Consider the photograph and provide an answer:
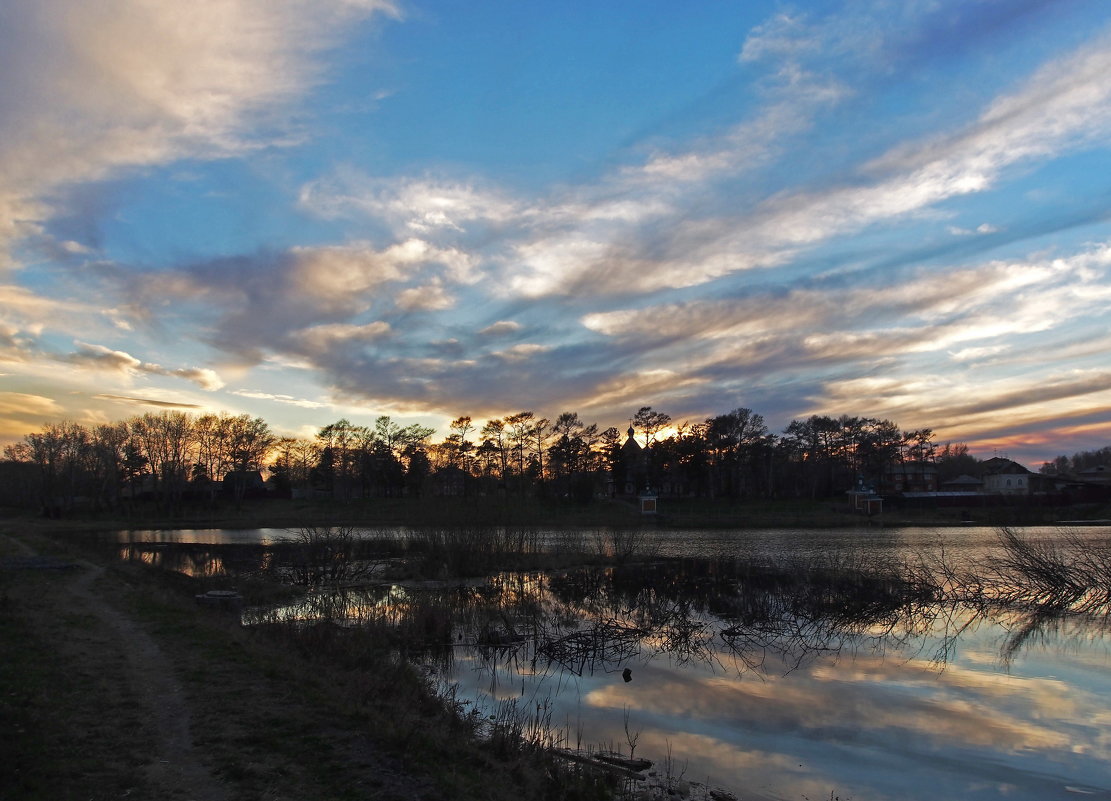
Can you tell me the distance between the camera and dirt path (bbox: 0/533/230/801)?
679 cm

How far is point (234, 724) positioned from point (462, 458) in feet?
321

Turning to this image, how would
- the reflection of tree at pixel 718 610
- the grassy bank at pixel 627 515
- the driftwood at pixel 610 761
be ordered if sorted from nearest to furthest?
the driftwood at pixel 610 761 < the reflection of tree at pixel 718 610 < the grassy bank at pixel 627 515

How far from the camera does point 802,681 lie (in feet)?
45.5

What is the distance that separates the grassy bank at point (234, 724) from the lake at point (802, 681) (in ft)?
6.63

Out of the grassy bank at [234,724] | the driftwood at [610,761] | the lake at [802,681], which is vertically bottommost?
the lake at [802,681]

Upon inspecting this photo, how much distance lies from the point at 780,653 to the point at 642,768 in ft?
25.8

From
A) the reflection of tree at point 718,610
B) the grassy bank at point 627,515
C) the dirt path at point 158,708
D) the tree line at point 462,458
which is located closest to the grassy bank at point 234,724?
the dirt path at point 158,708

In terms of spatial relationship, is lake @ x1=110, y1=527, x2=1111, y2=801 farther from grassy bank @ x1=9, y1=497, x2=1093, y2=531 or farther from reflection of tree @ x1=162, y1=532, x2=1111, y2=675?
grassy bank @ x1=9, y1=497, x2=1093, y2=531

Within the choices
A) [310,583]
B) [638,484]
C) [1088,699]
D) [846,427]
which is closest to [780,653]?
[1088,699]

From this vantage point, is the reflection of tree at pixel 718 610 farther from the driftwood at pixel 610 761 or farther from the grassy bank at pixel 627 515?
the grassy bank at pixel 627 515

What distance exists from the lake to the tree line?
65105 mm

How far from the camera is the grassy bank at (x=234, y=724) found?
23.0ft

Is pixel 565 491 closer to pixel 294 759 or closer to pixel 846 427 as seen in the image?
pixel 846 427

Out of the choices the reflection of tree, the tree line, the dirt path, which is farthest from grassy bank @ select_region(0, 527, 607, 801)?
the tree line
